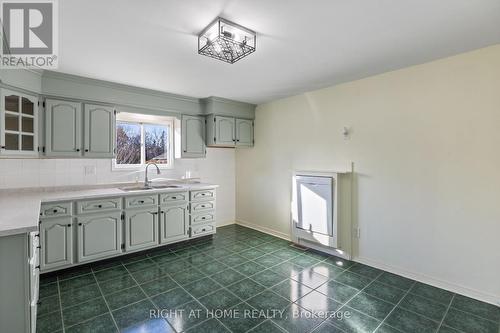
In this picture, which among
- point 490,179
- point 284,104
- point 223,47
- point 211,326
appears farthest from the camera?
point 284,104

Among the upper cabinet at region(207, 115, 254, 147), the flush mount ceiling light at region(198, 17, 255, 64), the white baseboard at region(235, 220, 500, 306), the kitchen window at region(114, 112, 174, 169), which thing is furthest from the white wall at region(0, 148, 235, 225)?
the white baseboard at region(235, 220, 500, 306)

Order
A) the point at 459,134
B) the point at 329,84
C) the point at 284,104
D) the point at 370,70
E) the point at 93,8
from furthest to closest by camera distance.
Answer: the point at 284,104
the point at 329,84
the point at 370,70
the point at 459,134
the point at 93,8

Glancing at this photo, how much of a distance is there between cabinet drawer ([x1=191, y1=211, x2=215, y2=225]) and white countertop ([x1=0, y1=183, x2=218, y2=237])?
44 centimetres

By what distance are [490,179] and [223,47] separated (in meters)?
2.70

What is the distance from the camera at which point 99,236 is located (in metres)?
2.98

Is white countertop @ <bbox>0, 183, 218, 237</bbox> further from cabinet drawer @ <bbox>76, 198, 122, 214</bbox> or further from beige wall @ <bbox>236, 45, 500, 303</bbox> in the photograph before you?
Result: beige wall @ <bbox>236, 45, 500, 303</bbox>

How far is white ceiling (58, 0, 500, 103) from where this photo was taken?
66.2 inches

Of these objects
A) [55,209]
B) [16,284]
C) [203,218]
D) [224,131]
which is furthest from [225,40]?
[203,218]

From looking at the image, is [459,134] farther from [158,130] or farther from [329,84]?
[158,130]

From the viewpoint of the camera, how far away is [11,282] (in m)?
1.46

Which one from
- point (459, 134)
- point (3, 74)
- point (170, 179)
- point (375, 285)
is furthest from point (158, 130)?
point (459, 134)

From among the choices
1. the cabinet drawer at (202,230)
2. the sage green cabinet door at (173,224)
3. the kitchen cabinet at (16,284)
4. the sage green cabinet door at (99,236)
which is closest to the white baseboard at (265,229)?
the cabinet drawer at (202,230)

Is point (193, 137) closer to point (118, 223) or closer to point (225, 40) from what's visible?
point (118, 223)

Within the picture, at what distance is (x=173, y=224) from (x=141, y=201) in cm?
60
